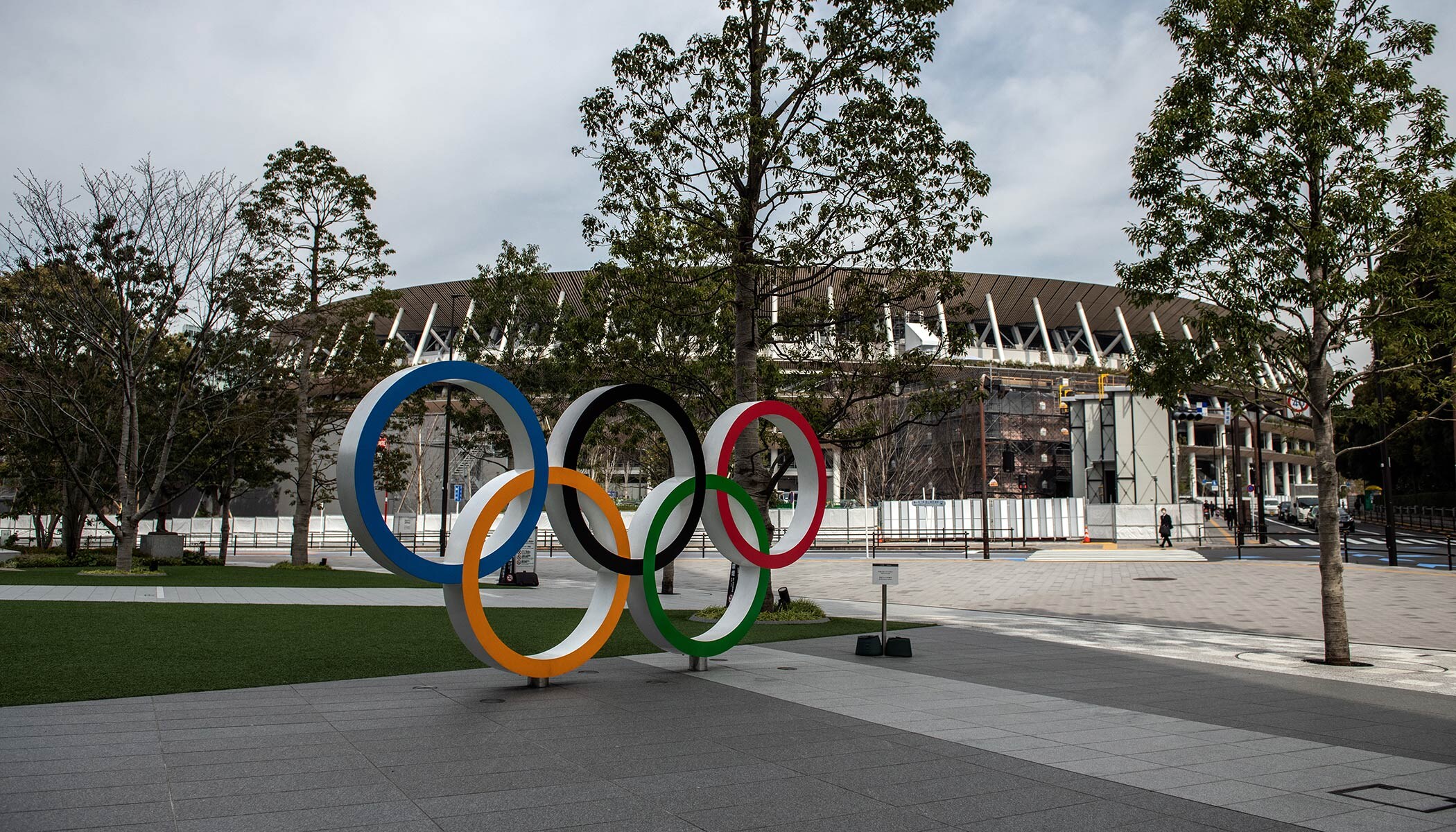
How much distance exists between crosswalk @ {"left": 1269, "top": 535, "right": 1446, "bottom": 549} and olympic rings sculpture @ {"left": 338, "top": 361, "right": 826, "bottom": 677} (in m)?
35.5

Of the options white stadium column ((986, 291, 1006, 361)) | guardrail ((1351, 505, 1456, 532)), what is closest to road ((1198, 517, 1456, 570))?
guardrail ((1351, 505, 1456, 532))

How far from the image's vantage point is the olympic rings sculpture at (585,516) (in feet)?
25.7

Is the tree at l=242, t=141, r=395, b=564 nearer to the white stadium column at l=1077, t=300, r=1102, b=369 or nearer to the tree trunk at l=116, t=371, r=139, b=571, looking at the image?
the tree trunk at l=116, t=371, r=139, b=571

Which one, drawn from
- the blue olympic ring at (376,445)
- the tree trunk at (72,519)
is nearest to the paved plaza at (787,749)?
the blue olympic ring at (376,445)

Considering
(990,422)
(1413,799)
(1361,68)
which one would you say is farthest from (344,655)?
(990,422)

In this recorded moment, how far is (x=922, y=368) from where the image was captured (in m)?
17.0

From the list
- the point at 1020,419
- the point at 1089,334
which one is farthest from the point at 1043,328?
the point at 1020,419

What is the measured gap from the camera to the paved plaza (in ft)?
16.4

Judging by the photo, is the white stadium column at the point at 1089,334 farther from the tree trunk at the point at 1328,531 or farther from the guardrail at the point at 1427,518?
the tree trunk at the point at 1328,531

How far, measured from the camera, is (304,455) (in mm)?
29719

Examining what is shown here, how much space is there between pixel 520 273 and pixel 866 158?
16948 millimetres

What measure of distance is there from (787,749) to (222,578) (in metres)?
21.0

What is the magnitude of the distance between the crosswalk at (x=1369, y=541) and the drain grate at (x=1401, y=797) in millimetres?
37788

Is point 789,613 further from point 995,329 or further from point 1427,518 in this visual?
point 995,329
